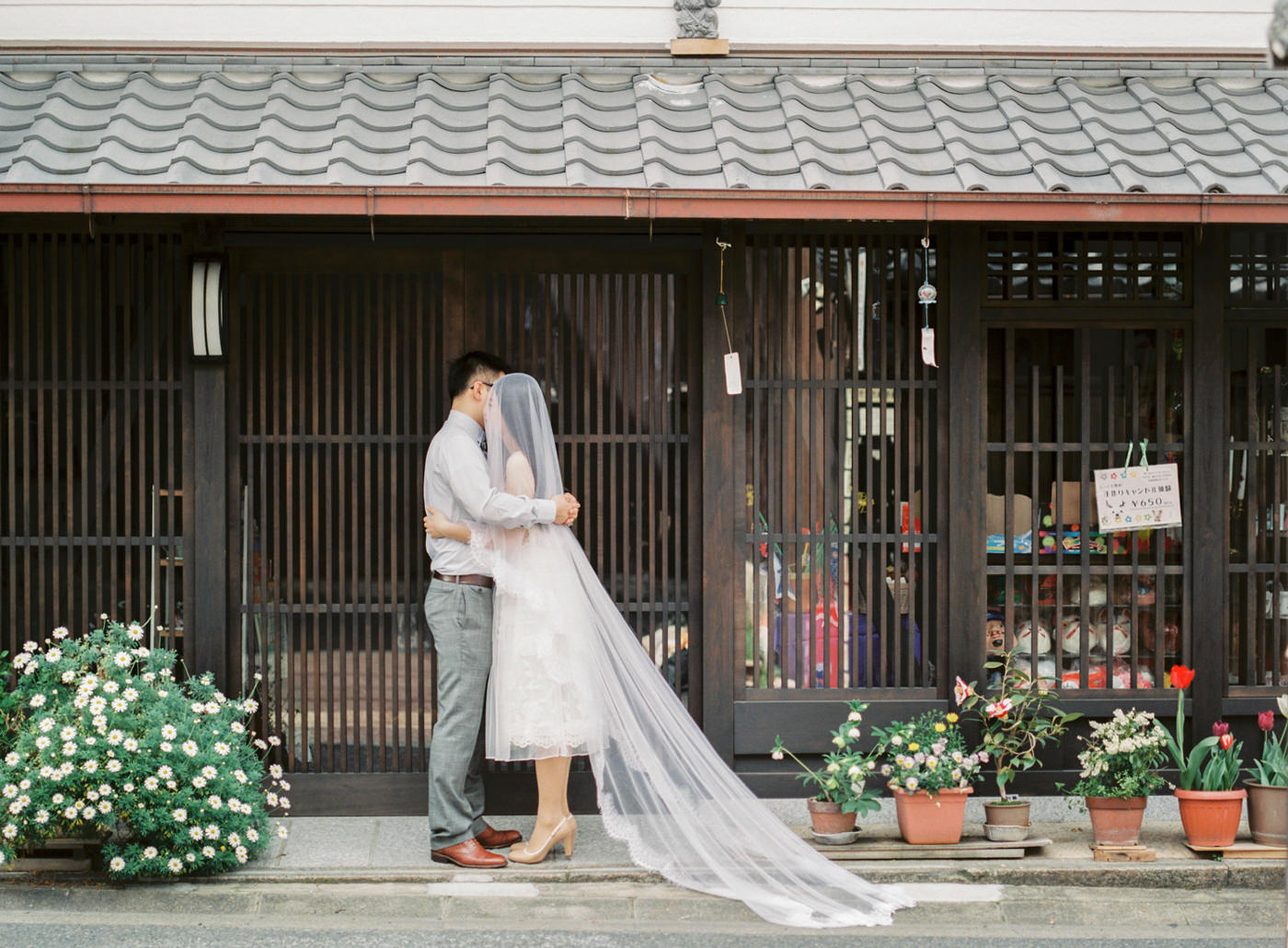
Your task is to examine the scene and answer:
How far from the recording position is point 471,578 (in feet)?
20.3

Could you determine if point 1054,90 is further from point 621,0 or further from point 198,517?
point 198,517

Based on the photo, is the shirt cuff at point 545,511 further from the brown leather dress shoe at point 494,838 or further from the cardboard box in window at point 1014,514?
the cardboard box in window at point 1014,514

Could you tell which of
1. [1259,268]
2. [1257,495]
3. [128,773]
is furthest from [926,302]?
[128,773]

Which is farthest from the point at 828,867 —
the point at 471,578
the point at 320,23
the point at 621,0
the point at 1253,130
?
the point at 320,23

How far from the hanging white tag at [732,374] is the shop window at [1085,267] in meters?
1.53

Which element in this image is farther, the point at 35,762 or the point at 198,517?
the point at 198,517

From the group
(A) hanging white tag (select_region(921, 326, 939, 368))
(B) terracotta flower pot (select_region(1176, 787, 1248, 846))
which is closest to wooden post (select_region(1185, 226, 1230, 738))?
(B) terracotta flower pot (select_region(1176, 787, 1248, 846))

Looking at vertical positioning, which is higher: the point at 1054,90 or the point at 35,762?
the point at 1054,90

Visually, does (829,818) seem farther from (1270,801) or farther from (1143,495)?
(1143,495)

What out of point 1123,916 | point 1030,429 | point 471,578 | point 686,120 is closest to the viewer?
point 1123,916

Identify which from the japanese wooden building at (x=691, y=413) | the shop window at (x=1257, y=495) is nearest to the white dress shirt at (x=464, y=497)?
the japanese wooden building at (x=691, y=413)

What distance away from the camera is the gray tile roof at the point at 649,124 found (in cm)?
609

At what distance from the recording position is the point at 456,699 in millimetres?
6090

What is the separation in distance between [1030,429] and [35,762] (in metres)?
5.43
